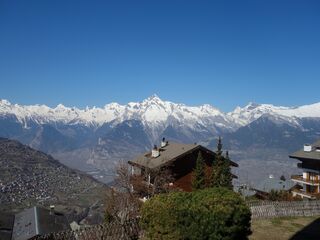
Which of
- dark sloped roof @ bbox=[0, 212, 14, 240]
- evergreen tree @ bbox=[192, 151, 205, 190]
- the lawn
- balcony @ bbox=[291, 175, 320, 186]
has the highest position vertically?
balcony @ bbox=[291, 175, 320, 186]

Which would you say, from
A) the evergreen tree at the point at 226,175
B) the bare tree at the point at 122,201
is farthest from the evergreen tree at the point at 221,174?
the bare tree at the point at 122,201

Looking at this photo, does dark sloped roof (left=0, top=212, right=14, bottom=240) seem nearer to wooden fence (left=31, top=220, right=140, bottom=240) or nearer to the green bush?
wooden fence (left=31, top=220, right=140, bottom=240)

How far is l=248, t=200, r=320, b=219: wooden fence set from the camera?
114 feet

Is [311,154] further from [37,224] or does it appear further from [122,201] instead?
[122,201]

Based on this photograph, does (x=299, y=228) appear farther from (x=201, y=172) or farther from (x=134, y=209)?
(x=201, y=172)

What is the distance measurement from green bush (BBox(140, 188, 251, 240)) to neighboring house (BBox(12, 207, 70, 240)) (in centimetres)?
5894

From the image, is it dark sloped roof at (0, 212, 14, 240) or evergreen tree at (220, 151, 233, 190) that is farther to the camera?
dark sloped roof at (0, 212, 14, 240)

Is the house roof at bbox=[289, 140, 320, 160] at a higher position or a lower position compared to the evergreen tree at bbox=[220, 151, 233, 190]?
higher

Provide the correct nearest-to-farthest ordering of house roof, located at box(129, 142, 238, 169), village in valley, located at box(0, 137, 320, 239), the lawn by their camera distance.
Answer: the lawn
village in valley, located at box(0, 137, 320, 239)
house roof, located at box(129, 142, 238, 169)

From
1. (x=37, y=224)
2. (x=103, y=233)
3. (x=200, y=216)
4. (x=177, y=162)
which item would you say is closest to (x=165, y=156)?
(x=177, y=162)

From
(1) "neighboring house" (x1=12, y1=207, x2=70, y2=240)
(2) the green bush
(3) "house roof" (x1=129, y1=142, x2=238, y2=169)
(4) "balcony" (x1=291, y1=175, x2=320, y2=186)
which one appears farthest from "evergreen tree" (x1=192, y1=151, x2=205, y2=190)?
(1) "neighboring house" (x1=12, y1=207, x2=70, y2=240)

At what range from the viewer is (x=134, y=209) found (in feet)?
87.7

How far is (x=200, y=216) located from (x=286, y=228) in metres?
15.7

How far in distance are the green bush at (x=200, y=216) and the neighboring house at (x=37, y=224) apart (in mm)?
58940
